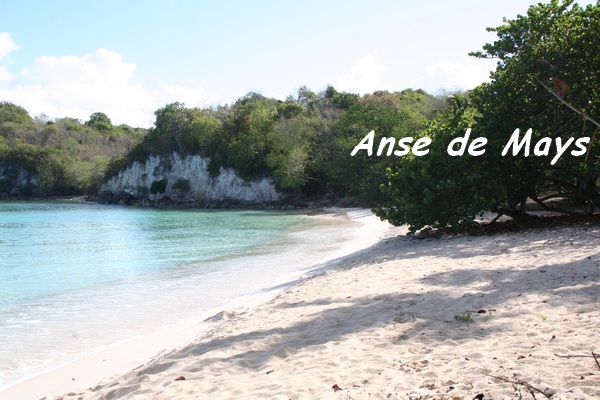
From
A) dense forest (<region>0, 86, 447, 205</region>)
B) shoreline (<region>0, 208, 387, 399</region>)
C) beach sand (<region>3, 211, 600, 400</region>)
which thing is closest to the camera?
beach sand (<region>3, 211, 600, 400</region>)

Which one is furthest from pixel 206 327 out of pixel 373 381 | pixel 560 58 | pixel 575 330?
pixel 560 58

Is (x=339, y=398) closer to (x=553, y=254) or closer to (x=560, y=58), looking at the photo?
(x=553, y=254)

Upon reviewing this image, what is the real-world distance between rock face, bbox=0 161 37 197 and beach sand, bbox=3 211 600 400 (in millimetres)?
79594

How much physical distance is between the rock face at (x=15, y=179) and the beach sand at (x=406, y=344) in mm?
79594

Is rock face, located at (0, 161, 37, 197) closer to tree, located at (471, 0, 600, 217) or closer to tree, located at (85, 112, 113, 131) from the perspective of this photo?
tree, located at (85, 112, 113, 131)

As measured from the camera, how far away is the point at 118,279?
1330 cm

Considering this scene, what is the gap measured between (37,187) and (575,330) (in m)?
83.9

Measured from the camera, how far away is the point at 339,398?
12.6 ft

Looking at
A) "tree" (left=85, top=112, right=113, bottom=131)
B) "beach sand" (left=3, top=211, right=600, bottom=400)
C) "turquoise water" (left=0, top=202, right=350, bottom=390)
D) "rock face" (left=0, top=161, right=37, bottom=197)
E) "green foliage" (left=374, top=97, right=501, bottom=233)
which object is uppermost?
"tree" (left=85, top=112, right=113, bottom=131)

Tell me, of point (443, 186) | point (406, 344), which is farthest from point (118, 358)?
point (443, 186)

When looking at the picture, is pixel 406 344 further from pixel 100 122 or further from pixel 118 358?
pixel 100 122

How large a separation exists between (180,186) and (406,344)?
56189mm

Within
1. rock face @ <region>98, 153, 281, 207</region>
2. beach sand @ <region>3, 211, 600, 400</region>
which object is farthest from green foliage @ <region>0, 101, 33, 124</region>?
beach sand @ <region>3, 211, 600, 400</region>

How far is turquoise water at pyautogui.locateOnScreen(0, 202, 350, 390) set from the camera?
7.67 metres
